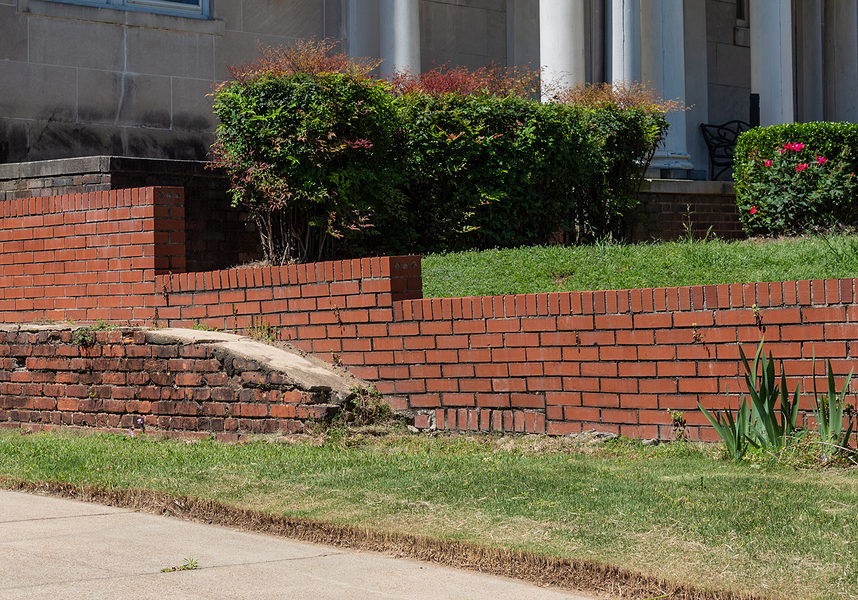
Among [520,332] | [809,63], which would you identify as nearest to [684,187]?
[520,332]

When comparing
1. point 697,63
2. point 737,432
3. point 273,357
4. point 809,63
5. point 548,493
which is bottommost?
point 548,493

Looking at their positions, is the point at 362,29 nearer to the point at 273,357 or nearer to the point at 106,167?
the point at 106,167

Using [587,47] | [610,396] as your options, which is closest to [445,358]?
[610,396]

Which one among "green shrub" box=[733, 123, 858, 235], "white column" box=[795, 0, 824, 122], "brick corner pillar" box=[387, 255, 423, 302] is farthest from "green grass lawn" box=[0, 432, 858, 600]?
"white column" box=[795, 0, 824, 122]

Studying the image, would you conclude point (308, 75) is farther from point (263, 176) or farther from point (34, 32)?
point (34, 32)

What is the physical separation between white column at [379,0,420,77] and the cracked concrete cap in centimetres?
695

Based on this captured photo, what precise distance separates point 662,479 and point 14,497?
3.28m

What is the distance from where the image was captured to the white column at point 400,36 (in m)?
14.3

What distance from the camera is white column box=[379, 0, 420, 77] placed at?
1427cm

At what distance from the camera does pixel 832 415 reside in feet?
18.6

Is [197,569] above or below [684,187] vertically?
below

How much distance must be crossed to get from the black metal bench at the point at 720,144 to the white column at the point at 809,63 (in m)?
1.96

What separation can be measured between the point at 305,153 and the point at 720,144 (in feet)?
36.6

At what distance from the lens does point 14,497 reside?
5.98 m
